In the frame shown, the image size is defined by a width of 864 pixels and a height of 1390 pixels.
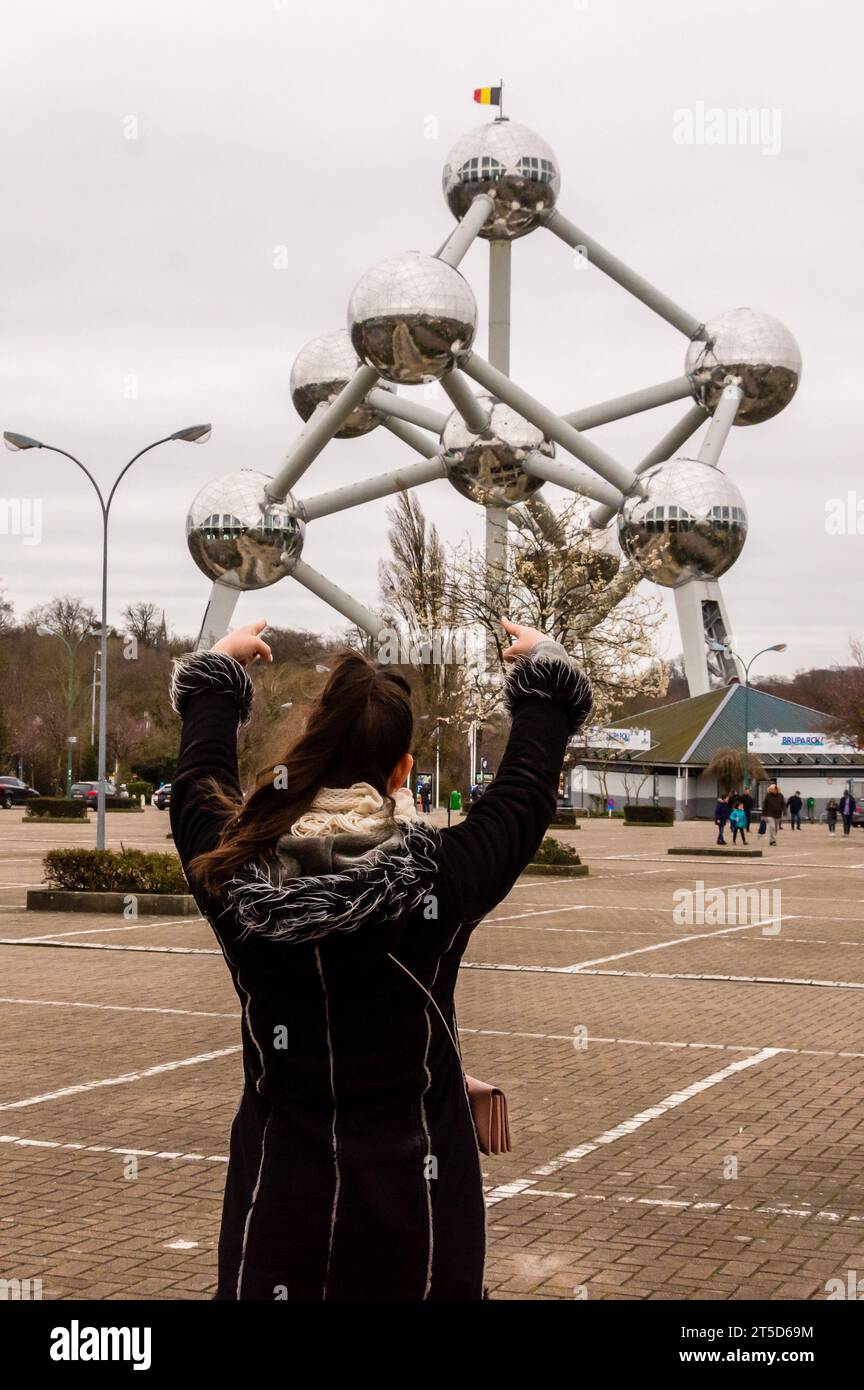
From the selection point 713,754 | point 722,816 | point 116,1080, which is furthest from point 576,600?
point 713,754

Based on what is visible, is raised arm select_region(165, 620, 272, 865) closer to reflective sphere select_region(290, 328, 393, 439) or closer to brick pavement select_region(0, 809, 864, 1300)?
brick pavement select_region(0, 809, 864, 1300)

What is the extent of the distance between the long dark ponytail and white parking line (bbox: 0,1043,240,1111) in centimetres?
603

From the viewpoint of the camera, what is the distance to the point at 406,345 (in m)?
24.5

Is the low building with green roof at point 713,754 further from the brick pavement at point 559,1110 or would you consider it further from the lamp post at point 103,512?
the brick pavement at point 559,1110

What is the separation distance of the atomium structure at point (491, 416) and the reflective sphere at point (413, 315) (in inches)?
0.9

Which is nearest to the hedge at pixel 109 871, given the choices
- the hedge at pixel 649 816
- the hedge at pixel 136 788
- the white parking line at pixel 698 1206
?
the white parking line at pixel 698 1206

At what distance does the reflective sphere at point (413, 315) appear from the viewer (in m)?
24.4

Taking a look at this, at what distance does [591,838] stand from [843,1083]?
34.4 m

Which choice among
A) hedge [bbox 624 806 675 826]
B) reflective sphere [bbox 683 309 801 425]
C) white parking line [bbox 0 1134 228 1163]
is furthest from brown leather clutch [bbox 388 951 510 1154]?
hedge [bbox 624 806 675 826]

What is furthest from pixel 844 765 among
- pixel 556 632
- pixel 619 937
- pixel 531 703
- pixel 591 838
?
pixel 531 703

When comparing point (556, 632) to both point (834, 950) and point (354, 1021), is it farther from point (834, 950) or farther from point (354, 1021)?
point (354, 1021)

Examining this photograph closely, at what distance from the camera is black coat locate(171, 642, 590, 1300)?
7.92 feet
